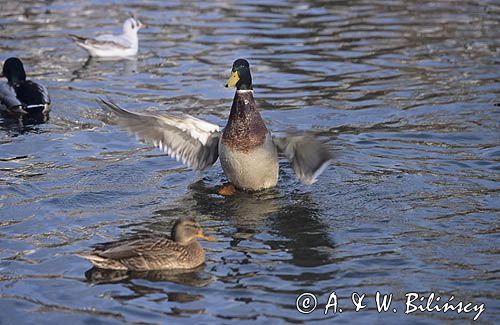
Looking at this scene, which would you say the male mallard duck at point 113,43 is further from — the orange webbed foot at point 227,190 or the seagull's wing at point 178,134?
the orange webbed foot at point 227,190

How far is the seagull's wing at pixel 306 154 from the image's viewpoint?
9.08 m

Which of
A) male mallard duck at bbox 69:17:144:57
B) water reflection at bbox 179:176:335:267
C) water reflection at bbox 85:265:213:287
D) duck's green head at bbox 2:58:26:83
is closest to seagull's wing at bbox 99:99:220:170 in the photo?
water reflection at bbox 179:176:335:267

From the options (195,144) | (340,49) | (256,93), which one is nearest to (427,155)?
(195,144)

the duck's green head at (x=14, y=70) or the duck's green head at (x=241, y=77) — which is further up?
the duck's green head at (x=241, y=77)

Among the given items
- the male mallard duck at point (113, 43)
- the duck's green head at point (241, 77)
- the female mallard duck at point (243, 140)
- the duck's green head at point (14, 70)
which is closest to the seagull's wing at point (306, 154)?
the female mallard duck at point (243, 140)

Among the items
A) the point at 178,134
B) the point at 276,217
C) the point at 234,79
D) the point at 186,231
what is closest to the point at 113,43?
the point at 178,134

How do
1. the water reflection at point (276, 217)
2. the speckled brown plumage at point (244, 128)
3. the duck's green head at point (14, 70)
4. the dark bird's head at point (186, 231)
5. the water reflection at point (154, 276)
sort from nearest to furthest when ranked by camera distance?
the water reflection at point (154, 276) → the dark bird's head at point (186, 231) → the water reflection at point (276, 217) → the speckled brown plumage at point (244, 128) → the duck's green head at point (14, 70)

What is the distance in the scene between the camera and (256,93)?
1333 centimetres

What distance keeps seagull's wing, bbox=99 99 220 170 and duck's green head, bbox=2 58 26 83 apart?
3.59 meters

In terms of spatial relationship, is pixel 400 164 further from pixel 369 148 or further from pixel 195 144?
pixel 195 144

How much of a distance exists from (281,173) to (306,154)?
986 mm

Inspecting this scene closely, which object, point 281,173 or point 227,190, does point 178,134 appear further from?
point 281,173

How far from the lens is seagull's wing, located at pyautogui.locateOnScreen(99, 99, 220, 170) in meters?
9.62

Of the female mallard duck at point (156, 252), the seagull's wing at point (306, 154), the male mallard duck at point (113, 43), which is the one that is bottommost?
the female mallard duck at point (156, 252)
